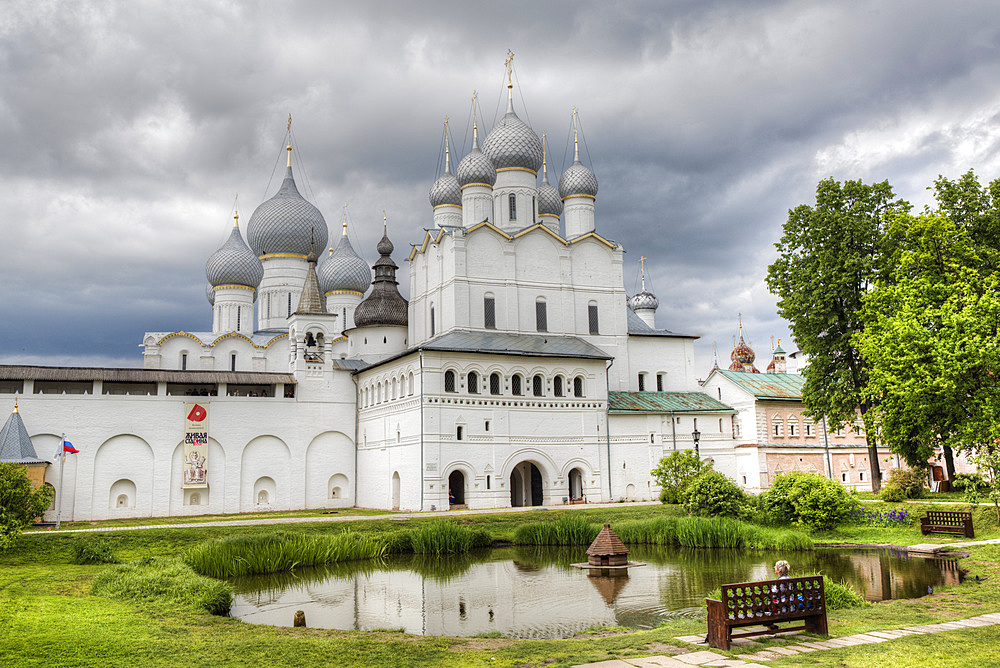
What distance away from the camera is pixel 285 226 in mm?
46281

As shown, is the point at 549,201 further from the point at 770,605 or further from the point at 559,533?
the point at 770,605

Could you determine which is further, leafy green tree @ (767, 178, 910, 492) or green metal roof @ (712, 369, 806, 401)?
green metal roof @ (712, 369, 806, 401)

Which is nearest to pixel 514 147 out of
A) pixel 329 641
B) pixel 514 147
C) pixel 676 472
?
pixel 514 147

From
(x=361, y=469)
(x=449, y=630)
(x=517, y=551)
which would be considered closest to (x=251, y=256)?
(x=361, y=469)

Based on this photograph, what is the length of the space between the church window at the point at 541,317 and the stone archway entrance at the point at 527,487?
631cm

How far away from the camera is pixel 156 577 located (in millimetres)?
13664

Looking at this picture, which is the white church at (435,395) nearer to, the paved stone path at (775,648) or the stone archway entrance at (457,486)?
the stone archway entrance at (457,486)

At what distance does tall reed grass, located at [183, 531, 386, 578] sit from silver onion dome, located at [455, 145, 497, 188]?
22.4m

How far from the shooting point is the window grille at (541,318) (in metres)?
36.4

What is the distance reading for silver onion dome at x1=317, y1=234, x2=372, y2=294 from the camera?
47.6 meters

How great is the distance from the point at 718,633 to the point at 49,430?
30232mm

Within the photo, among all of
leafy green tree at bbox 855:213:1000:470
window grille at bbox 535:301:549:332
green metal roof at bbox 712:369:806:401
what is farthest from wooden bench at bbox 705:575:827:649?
green metal roof at bbox 712:369:806:401

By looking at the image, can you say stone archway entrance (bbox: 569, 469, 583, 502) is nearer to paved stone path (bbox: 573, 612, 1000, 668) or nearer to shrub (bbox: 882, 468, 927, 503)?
shrub (bbox: 882, 468, 927, 503)

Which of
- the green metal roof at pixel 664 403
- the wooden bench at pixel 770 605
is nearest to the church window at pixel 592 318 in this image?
the green metal roof at pixel 664 403
